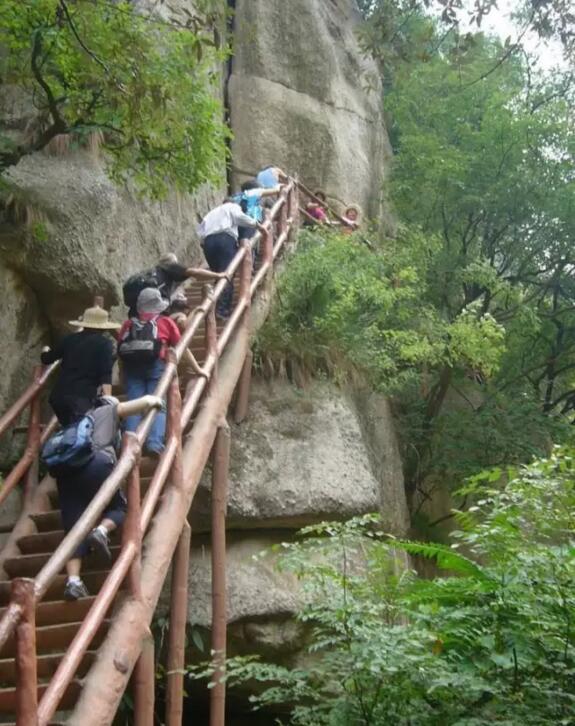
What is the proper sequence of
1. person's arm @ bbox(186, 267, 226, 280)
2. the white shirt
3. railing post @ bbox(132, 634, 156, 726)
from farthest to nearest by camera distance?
the white shirt → person's arm @ bbox(186, 267, 226, 280) → railing post @ bbox(132, 634, 156, 726)

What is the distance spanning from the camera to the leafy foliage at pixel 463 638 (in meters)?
5.19

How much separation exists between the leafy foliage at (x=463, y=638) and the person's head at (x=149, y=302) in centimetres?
276

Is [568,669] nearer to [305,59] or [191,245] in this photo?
[191,245]

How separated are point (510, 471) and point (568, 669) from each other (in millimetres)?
1411

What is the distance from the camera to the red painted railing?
156 inches

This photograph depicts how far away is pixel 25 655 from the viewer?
156 inches

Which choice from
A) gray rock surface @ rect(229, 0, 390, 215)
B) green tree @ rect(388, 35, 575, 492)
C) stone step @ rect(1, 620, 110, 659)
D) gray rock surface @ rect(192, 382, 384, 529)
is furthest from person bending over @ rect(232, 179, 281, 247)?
stone step @ rect(1, 620, 110, 659)

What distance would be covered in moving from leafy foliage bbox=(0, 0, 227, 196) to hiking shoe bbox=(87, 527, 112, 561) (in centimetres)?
337

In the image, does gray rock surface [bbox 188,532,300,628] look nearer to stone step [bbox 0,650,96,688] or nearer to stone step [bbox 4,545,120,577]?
stone step [bbox 4,545,120,577]

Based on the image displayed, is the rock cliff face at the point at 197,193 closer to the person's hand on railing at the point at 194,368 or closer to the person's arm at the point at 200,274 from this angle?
the person's arm at the point at 200,274

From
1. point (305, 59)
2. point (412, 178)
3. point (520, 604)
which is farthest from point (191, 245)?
point (520, 604)

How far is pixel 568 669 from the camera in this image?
5.20m

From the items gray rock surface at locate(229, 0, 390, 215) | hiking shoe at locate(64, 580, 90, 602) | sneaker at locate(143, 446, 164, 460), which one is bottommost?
hiking shoe at locate(64, 580, 90, 602)

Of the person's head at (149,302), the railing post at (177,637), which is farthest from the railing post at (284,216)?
the railing post at (177,637)
